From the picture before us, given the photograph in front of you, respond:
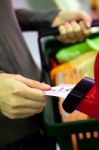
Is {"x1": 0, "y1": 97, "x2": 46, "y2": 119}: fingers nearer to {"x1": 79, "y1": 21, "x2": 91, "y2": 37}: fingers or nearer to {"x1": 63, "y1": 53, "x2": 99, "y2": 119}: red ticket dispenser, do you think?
{"x1": 63, "y1": 53, "x2": 99, "y2": 119}: red ticket dispenser

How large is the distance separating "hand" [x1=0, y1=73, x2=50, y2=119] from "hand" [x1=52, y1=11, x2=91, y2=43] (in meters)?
0.36

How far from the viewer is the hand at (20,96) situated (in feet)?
2.06

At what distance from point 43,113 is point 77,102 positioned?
0.50 feet

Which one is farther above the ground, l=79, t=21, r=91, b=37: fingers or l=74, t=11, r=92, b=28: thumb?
l=74, t=11, r=92, b=28: thumb

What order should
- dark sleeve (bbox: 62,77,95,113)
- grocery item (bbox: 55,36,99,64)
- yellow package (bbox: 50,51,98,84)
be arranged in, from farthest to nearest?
grocery item (bbox: 55,36,99,64), yellow package (bbox: 50,51,98,84), dark sleeve (bbox: 62,77,95,113)

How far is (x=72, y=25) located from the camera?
983mm

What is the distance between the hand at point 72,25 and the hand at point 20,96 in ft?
1.18

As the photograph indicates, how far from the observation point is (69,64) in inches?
37.4

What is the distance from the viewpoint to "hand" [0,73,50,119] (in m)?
0.63

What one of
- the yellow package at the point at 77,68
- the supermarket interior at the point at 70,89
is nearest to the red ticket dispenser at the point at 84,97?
the supermarket interior at the point at 70,89

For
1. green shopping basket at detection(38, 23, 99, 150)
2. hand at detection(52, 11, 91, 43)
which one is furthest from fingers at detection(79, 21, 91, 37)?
green shopping basket at detection(38, 23, 99, 150)

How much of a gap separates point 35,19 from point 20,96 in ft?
1.51

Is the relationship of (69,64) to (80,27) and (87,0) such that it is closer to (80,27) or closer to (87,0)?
(80,27)

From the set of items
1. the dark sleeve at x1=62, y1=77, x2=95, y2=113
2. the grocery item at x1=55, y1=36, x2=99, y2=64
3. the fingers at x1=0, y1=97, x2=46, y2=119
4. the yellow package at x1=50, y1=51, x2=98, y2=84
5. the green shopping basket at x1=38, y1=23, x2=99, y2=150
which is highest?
the dark sleeve at x1=62, y1=77, x2=95, y2=113
